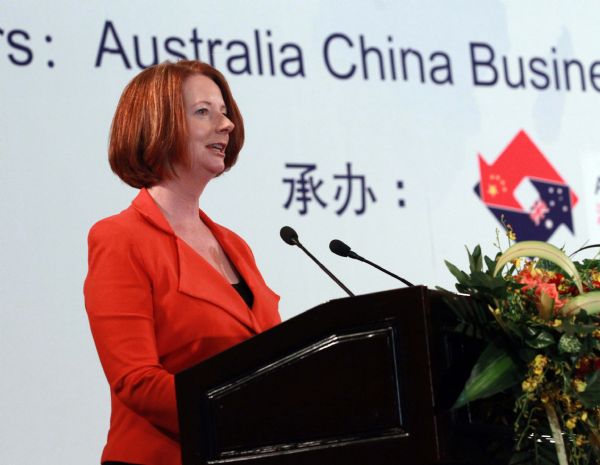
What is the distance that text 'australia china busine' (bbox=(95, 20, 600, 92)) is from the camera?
341cm

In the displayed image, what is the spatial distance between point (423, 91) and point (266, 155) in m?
0.65

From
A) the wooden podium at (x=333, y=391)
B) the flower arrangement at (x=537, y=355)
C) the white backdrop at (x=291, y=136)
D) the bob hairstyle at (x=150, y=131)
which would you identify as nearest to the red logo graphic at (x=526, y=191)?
the white backdrop at (x=291, y=136)

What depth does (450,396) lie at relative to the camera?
176 centimetres

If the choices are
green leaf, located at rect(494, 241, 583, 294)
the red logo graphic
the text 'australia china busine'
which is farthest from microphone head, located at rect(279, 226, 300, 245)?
the red logo graphic

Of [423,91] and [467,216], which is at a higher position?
[423,91]

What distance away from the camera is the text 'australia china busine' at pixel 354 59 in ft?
11.2

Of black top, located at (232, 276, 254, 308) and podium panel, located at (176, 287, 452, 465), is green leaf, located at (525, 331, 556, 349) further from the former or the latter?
black top, located at (232, 276, 254, 308)

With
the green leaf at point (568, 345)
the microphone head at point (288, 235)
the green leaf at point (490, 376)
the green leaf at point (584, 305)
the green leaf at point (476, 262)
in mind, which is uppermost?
the microphone head at point (288, 235)

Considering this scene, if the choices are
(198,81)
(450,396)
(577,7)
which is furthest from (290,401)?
(577,7)

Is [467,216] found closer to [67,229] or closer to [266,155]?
[266,155]

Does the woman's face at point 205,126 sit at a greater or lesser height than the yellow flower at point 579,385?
greater

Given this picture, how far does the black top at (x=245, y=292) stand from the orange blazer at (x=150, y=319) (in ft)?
0.10

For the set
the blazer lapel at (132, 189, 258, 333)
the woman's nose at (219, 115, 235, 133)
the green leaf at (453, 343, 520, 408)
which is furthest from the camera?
the woman's nose at (219, 115, 235, 133)

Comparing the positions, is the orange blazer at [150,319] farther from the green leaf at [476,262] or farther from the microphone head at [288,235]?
the green leaf at [476,262]
